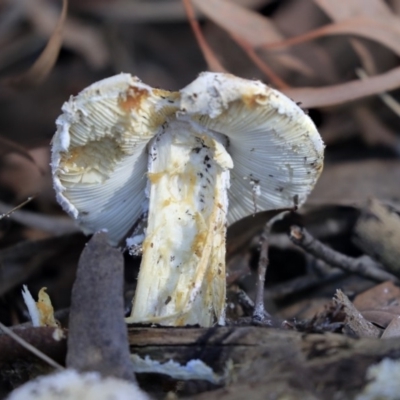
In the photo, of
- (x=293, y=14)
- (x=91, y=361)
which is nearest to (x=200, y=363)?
(x=91, y=361)

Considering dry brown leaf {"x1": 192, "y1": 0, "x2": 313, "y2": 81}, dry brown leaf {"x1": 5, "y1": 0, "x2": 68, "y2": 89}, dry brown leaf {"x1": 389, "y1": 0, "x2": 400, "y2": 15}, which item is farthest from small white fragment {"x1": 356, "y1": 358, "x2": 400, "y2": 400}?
dry brown leaf {"x1": 389, "y1": 0, "x2": 400, "y2": 15}

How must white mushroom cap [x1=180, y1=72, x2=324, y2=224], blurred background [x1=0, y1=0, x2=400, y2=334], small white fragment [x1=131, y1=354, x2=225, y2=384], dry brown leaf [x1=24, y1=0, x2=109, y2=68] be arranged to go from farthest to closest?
dry brown leaf [x1=24, y1=0, x2=109, y2=68] < blurred background [x1=0, y1=0, x2=400, y2=334] < white mushroom cap [x1=180, y1=72, x2=324, y2=224] < small white fragment [x1=131, y1=354, x2=225, y2=384]

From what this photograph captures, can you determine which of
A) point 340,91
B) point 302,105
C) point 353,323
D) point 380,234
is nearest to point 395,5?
point 340,91

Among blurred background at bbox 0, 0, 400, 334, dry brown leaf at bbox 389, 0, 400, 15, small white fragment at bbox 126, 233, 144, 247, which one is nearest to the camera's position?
small white fragment at bbox 126, 233, 144, 247

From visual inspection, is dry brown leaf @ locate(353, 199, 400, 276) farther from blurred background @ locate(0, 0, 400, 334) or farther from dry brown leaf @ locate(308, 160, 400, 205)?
dry brown leaf @ locate(308, 160, 400, 205)

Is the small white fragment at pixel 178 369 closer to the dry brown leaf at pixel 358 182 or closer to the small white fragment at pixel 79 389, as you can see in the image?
the small white fragment at pixel 79 389

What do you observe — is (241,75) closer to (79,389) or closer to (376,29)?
(376,29)
